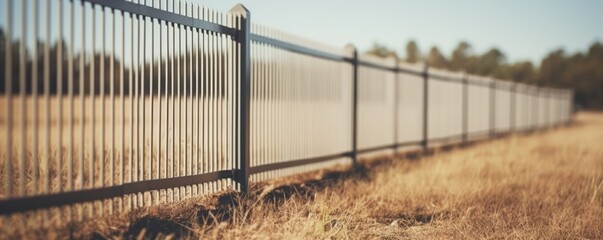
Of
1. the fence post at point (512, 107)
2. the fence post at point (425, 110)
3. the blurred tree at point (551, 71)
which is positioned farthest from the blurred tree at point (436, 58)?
the fence post at point (425, 110)

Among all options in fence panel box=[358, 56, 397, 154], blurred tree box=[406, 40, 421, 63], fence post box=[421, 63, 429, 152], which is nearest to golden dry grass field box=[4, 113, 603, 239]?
fence panel box=[358, 56, 397, 154]

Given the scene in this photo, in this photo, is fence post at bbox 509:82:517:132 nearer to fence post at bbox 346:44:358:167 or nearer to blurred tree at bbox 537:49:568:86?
fence post at bbox 346:44:358:167

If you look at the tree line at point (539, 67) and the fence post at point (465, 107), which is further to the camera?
the tree line at point (539, 67)

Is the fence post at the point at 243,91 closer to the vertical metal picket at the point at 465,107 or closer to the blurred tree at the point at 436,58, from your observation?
the vertical metal picket at the point at 465,107

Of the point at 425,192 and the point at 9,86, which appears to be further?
the point at 425,192

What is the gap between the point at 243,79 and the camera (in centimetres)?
520

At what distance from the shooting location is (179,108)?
14.8ft

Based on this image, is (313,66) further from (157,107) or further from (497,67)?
(497,67)

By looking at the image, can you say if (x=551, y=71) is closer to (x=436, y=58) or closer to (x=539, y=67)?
(x=539, y=67)

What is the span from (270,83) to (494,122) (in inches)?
481

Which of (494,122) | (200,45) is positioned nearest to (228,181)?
(200,45)

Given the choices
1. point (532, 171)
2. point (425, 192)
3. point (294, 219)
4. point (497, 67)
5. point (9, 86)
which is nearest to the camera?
point (9, 86)

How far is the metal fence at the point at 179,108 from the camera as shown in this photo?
343 cm

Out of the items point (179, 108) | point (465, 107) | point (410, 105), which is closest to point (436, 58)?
point (465, 107)
